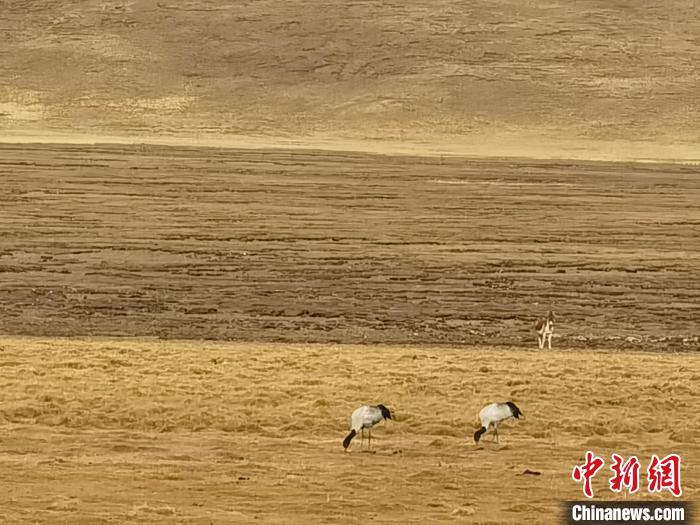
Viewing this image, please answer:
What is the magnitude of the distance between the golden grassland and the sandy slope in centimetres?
3113

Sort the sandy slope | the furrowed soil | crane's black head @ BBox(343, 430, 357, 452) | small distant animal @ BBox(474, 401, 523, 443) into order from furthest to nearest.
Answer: the sandy slope → the furrowed soil → small distant animal @ BBox(474, 401, 523, 443) → crane's black head @ BBox(343, 430, 357, 452)

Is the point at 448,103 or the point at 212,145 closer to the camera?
the point at 212,145

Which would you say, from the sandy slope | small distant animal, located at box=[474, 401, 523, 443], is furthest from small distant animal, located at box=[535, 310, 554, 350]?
the sandy slope

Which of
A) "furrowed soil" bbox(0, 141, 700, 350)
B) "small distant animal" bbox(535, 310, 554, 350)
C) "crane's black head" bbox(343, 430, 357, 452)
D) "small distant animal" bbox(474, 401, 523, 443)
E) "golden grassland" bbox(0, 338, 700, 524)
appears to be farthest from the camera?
"furrowed soil" bbox(0, 141, 700, 350)

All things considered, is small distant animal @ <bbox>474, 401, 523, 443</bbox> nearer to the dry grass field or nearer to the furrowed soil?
the dry grass field

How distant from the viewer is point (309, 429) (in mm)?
14602

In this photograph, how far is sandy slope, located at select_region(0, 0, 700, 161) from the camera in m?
55.0

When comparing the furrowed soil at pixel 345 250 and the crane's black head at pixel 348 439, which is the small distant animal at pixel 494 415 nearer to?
the crane's black head at pixel 348 439

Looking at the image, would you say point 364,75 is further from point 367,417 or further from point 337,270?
point 367,417

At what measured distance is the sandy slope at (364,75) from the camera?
55.0m

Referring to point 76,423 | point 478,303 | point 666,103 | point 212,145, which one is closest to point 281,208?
point 478,303

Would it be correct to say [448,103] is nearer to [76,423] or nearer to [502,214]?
[502,214]

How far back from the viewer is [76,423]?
48.4ft

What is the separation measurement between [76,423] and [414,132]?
135ft
